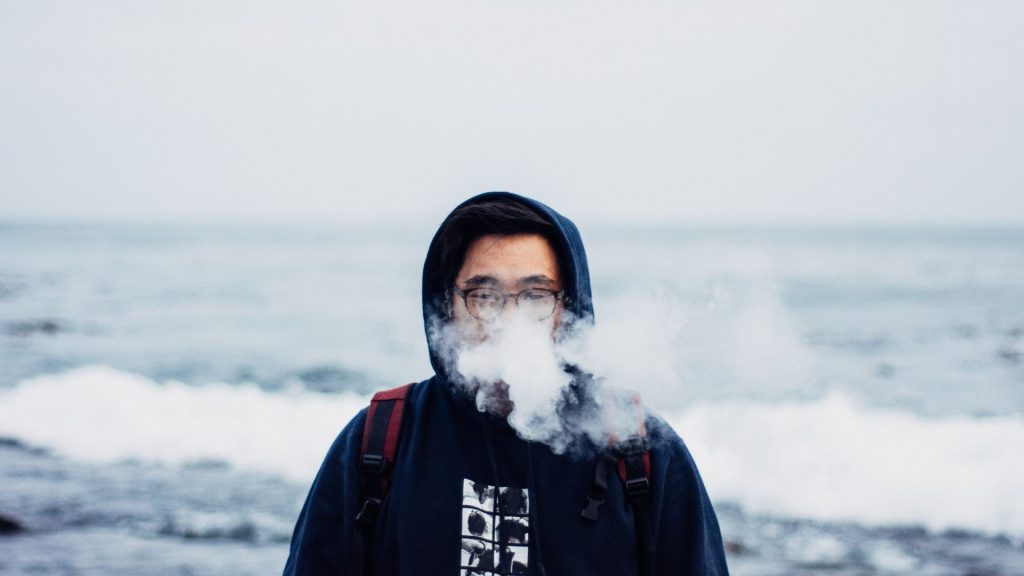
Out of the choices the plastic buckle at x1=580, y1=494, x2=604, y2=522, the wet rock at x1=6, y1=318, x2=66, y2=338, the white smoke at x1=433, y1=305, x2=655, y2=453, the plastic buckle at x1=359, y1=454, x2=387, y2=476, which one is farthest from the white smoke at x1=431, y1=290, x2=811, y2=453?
the wet rock at x1=6, y1=318, x2=66, y2=338

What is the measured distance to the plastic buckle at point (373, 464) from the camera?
6.28 ft

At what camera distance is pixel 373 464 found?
1914mm

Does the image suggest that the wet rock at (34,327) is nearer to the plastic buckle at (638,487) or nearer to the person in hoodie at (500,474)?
the person in hoodie at (500,474)

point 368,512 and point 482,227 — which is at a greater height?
point 482,227

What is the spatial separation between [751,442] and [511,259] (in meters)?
8.17

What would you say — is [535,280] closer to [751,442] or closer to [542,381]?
[542,381]

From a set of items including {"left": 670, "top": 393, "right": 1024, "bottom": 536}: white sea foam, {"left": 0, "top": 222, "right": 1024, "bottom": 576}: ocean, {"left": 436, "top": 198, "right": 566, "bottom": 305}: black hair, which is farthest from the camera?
{"left": 670, "top": 393, "right": 1024, "bottom": 536}: white sea foam

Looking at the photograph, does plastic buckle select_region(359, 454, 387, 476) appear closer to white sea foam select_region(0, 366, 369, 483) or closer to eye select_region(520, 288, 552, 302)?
eye select_region(520, 288, 552, 302)

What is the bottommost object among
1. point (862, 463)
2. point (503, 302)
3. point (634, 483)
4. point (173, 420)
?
point (862, 463)

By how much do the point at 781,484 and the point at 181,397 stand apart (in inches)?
319

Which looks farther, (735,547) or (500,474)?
(735,547)

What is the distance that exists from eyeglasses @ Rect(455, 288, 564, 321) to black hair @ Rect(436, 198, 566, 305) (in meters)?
0.08

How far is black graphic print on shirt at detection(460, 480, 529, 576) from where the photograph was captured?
1.87 m

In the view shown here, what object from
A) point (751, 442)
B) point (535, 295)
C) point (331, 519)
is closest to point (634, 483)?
point (535, 295)
